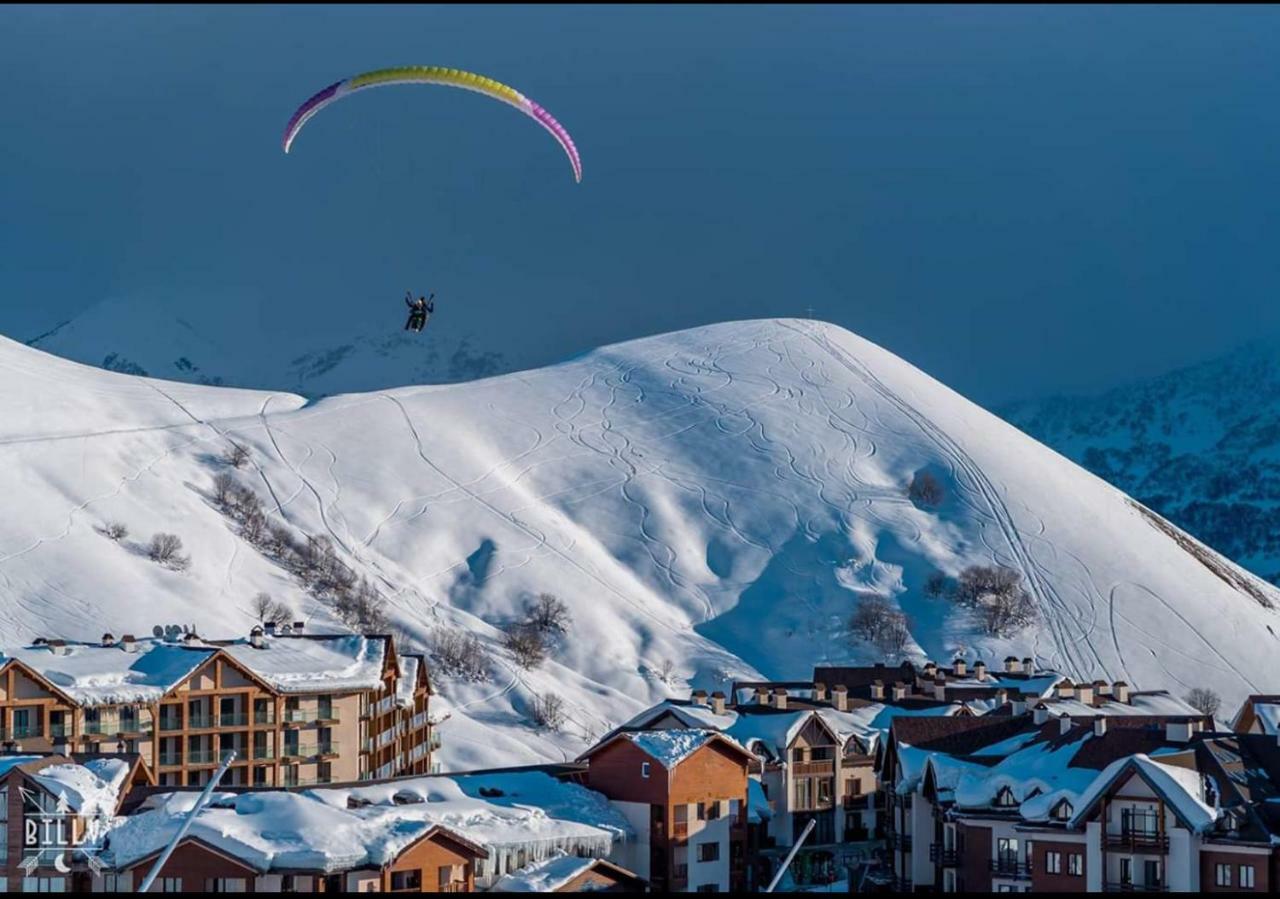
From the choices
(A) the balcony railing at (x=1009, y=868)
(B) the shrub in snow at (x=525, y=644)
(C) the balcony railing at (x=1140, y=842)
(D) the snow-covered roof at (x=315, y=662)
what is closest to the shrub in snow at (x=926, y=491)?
(B) the shrub in snow at (x=525, y=644)

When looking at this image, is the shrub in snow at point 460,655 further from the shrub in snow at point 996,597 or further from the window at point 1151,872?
the window at point 1151,872

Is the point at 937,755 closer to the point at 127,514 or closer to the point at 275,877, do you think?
the point at 275,877

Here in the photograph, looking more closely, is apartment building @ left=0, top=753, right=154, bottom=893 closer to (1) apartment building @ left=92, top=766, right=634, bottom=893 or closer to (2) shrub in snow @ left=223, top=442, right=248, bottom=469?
(1) apartment building @ left=92, top=766, right=634, bottom=893

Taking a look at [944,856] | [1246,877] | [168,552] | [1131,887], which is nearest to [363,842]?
[944,856]

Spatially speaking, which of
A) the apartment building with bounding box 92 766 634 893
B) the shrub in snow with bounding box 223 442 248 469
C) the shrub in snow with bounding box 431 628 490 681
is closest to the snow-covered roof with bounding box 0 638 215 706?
the apartment building with bounding box 92 766 634 893

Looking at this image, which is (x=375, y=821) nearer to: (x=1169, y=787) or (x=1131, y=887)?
(x=1131, y=887)

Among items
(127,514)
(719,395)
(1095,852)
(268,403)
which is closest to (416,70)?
(1095,852)
